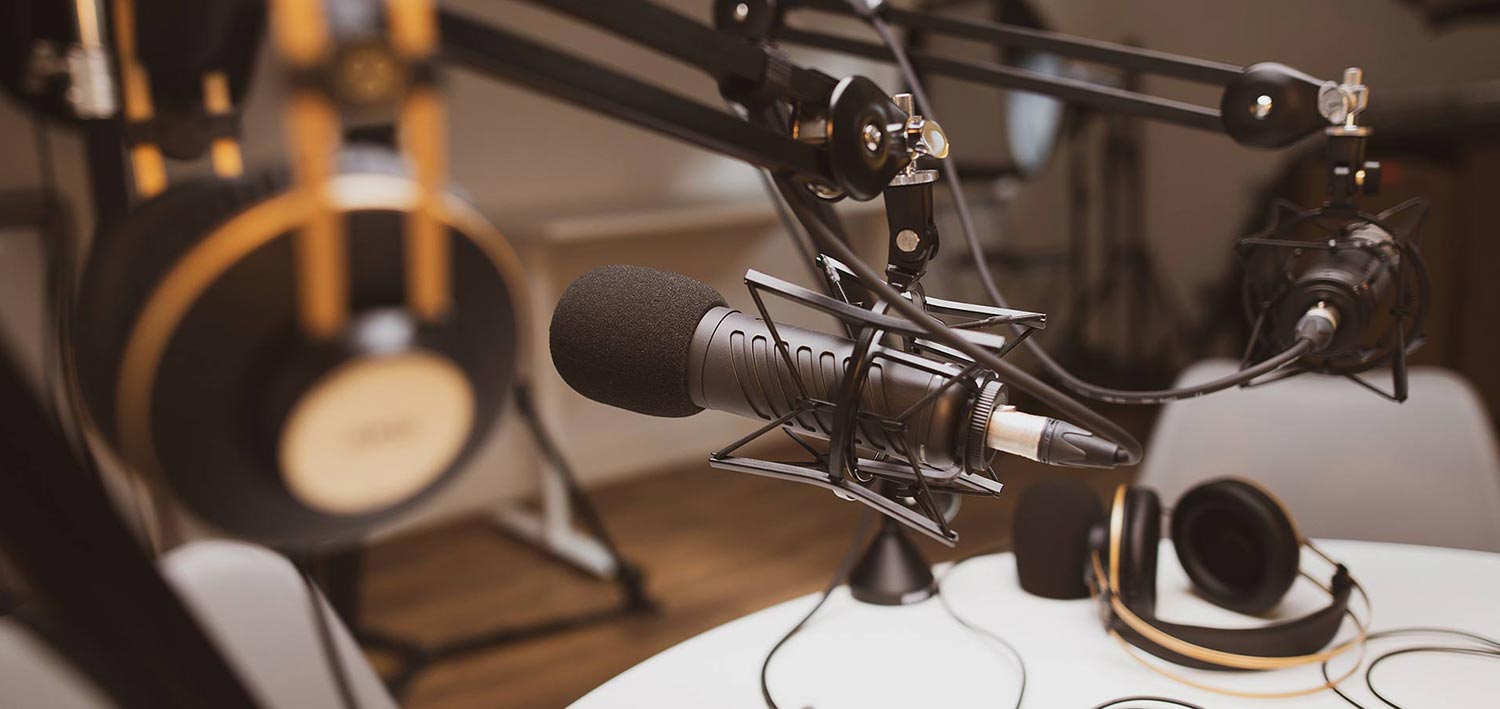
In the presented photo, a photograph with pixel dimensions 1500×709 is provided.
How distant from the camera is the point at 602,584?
2.66 metres

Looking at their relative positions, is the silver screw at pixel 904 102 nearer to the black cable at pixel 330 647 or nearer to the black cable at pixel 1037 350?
the black cable at pixel 1037 350

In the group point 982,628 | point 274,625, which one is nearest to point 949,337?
point 982,628

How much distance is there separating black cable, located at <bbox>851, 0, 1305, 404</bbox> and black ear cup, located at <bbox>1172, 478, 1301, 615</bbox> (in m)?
0.24

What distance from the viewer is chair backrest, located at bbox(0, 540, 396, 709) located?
0.83m

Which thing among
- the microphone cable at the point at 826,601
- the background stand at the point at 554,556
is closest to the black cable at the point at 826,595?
the microphone cable at the point at 826,601

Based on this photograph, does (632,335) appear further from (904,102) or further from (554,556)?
(554,556)

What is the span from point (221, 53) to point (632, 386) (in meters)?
0.27

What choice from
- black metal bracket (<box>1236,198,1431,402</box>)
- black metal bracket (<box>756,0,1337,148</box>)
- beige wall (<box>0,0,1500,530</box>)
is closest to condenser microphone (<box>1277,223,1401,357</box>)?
black metal bracket (<box>1236,198,1431,402</box>)

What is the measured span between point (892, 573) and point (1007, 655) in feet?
0.48

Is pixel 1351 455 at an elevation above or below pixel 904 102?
below

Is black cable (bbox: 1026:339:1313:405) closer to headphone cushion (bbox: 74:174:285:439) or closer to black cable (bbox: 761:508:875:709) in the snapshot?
black cable (bbox: 761:508:875:709)

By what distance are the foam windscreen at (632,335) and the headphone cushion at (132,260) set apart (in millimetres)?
250

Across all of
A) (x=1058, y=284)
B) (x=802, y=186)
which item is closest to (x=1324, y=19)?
(x=1058, y=284)

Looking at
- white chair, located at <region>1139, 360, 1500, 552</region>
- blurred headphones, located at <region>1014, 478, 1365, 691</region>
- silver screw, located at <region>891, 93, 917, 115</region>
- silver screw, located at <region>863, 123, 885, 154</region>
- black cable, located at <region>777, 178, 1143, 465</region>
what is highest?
silver screw, located at <region>891, 93, 917, 115</region>
